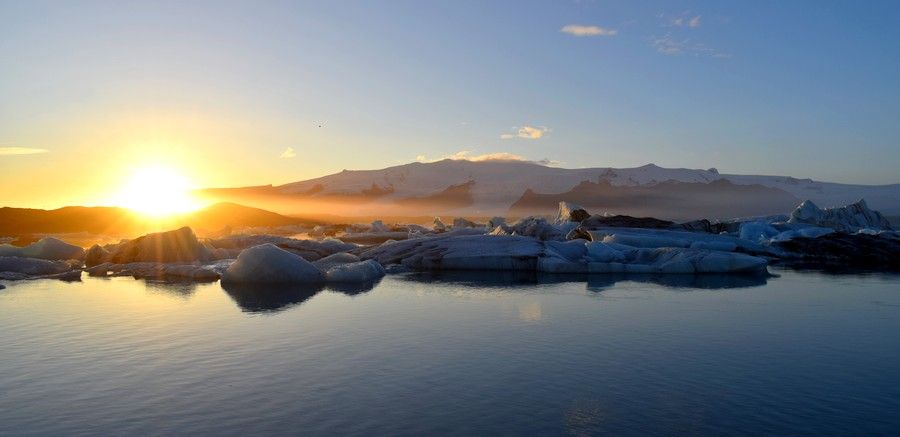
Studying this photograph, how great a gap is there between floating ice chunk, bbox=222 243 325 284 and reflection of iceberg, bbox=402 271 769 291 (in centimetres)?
315

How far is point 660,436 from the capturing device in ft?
18.9

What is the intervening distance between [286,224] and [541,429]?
6361 cm

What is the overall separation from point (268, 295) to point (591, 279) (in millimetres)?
8786

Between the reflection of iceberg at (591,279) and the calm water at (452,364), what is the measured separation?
7.73ft

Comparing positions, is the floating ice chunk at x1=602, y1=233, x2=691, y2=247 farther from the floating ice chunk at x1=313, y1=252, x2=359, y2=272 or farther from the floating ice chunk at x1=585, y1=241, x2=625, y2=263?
the floating ice chunk at x1=313, y1=252, x2=359, y2=272

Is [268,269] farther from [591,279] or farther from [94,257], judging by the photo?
[94,257]

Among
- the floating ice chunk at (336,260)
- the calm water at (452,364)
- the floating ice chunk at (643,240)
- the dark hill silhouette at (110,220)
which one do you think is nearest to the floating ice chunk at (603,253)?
the floating ice chunk at (643,240)

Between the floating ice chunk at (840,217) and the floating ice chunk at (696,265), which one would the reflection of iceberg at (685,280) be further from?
the floating ice chunk at (840,217)

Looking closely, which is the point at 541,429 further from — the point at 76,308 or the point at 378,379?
the point at 76,308

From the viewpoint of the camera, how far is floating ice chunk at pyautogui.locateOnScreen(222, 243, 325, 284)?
17.1 meters

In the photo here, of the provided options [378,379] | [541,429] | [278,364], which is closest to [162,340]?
[278,364]

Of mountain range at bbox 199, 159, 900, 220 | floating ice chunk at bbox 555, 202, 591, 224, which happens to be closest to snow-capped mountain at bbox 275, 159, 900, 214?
mountain range at bbox 199, 159, 900, 220

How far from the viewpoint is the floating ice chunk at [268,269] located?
17125mm

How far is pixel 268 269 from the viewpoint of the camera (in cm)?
1714
